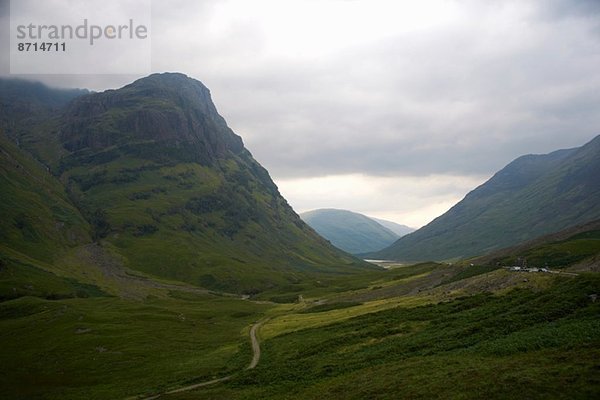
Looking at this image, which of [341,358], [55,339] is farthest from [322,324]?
[55,339]

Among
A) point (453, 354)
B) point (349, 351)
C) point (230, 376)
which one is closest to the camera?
point (453, 354)

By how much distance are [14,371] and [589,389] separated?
334 ft

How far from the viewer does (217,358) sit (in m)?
86.6

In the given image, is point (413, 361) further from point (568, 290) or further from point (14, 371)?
point (14, 371)

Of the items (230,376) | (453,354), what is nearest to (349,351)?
(230,376)

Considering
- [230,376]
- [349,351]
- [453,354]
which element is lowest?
[230,376]

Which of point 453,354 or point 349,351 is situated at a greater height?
point 453,354

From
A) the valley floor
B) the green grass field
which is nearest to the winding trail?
the valley floor

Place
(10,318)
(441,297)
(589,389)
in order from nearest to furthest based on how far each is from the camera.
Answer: (589,389)
(441,297)
(10,318)

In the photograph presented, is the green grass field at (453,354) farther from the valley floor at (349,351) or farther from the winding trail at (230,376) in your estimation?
the winding trail at (230,376)

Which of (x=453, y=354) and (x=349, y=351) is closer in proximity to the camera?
(x=453, y=354)

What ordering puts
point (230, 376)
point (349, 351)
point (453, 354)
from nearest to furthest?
point (453, 354)
point (349, 351)
point (230, 376)

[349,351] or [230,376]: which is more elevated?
[349,351]

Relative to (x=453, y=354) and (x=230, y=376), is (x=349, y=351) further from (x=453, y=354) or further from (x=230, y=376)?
(x=453, y=354)
